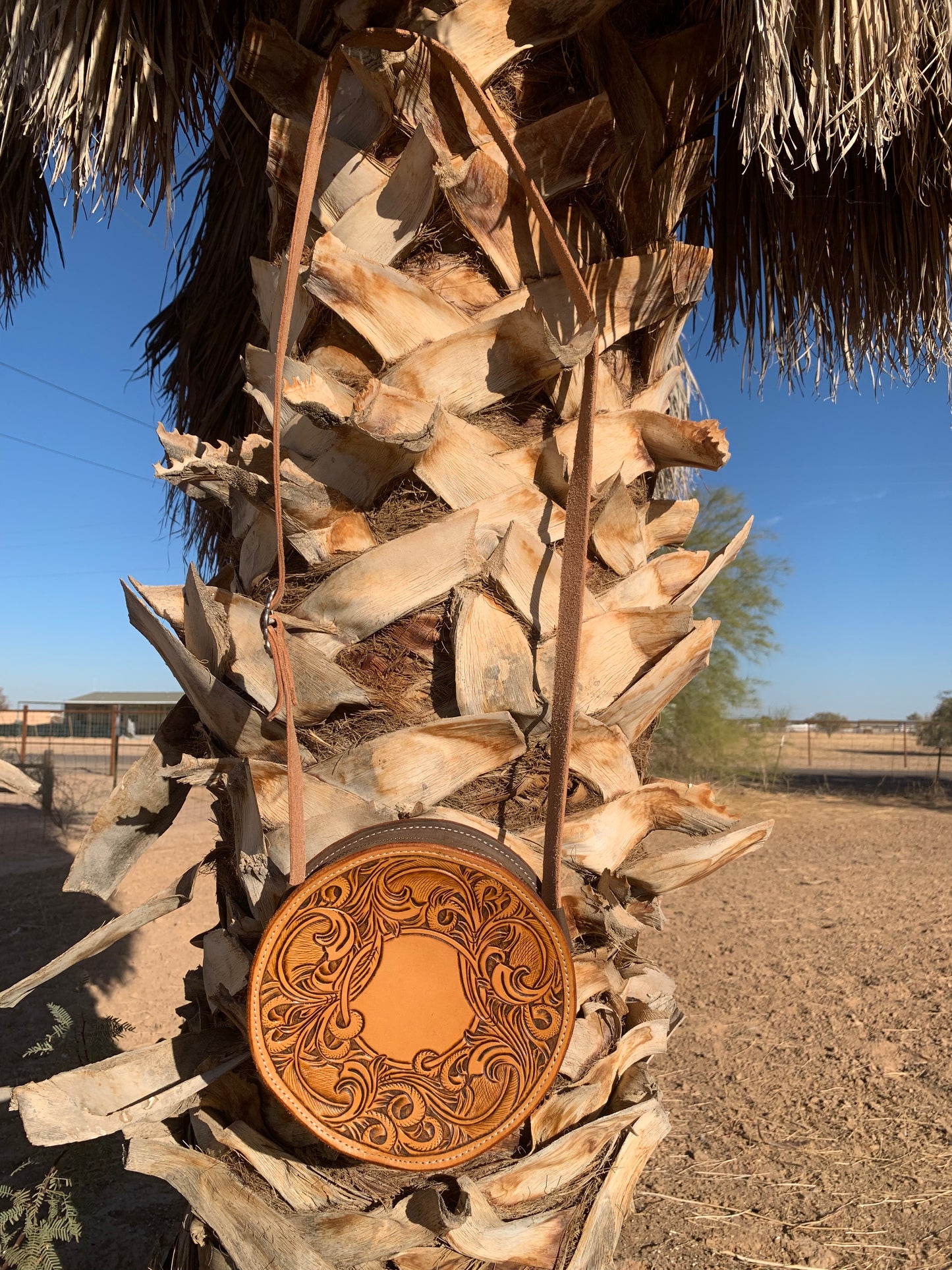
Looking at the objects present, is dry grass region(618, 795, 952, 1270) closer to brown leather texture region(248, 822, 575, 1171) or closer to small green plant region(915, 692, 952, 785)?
brown leather texture region(248, 822, 575, 1171)

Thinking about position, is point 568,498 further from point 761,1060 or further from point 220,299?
point 761,1060

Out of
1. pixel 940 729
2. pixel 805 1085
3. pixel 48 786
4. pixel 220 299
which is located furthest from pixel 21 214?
pixel 940 729

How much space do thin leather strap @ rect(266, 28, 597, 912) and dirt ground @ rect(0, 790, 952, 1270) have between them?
1.30m

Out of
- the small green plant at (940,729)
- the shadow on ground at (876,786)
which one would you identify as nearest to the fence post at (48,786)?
the shadow on ground at (876,786)

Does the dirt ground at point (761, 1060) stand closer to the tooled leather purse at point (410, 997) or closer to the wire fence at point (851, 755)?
the tooled leather purse at point (410, 997)

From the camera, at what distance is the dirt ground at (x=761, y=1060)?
8.04 feet

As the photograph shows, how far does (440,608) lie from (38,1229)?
192cm

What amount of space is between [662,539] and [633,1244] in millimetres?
1975

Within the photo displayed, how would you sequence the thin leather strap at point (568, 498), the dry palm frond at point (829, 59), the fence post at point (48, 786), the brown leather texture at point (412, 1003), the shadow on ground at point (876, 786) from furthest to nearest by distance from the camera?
the shadow on ground at point (876, 786)
the fence post at point (48, 786)
the dry palm frond at point (829, 59)
the thin leather strap at point (568, 498)
the brown leather texture at point (412, 1003)

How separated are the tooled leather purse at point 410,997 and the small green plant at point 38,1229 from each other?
1429 mm

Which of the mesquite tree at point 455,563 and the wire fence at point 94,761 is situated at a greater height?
the mesquite tree at point 455,563

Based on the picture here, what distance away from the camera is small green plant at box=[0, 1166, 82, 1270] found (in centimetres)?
203

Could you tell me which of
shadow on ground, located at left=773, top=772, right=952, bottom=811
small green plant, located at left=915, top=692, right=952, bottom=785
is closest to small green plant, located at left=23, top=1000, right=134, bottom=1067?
shadow on ground, located at left=773, top=772, right=952, bottom=811

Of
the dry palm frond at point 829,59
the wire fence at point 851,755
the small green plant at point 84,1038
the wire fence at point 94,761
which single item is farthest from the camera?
the wire fence at point 851,755
